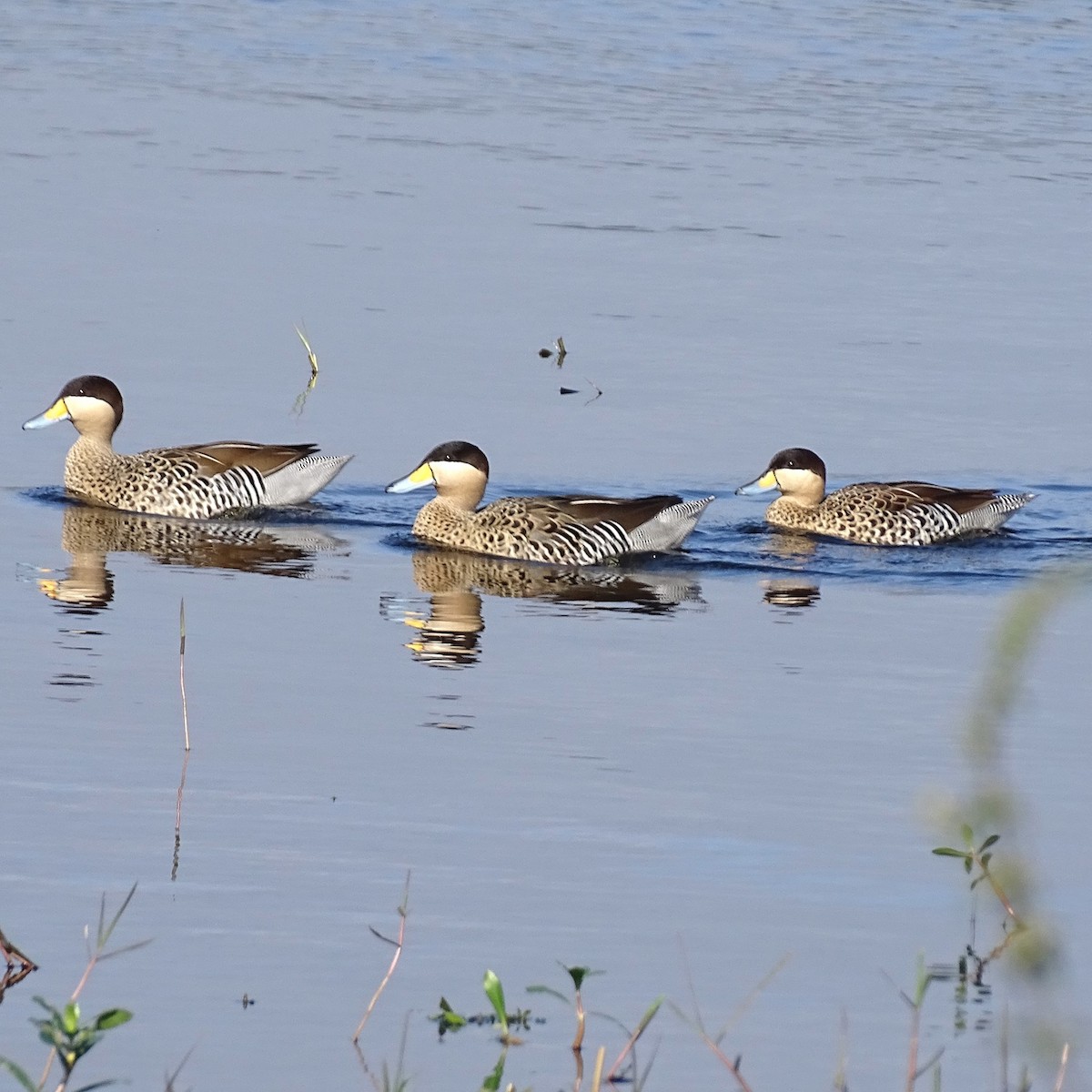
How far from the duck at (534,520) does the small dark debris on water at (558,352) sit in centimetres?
308

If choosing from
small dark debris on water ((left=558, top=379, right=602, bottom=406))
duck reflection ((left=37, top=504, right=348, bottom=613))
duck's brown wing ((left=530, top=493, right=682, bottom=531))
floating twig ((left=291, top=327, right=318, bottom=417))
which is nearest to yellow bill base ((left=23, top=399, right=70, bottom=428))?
duck reflection ((left=37, top=504, right=348, bottom=613))

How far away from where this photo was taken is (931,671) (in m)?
9.96

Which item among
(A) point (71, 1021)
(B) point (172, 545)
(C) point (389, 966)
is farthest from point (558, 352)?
(A) point (71, 1021)

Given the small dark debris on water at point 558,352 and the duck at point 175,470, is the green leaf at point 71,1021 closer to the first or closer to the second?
the duck at point 175,470

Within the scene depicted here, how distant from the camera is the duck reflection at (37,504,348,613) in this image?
11.6m

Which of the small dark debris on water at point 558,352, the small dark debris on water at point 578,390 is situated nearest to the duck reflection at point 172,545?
the small dark debris on water at point 578,390

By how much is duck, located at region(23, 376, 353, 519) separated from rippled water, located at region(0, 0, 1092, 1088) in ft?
0.59

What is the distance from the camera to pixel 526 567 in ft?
43.3

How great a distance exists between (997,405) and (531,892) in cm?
1004

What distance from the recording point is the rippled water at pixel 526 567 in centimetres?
618

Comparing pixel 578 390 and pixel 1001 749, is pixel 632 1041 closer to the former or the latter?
pixel 1001 749

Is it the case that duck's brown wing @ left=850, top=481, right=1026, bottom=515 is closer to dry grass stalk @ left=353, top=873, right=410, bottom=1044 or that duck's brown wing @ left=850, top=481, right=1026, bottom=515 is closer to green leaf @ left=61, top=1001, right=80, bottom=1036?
dry grass stalk @ left=353, top=873, right=410, bottom=1044

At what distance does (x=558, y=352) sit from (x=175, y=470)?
3.72 metres

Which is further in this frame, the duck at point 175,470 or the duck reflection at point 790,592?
the duck at point 175,470
